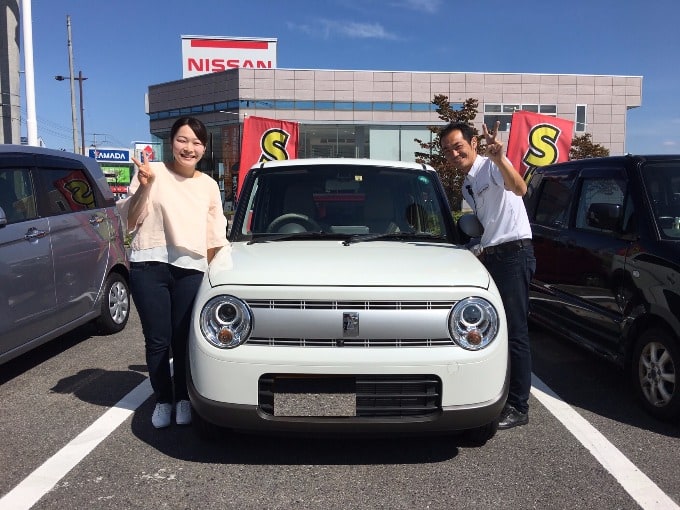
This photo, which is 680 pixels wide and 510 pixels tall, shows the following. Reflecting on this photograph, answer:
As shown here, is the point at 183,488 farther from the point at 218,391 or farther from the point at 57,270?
the point at 57,270

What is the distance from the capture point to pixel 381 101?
4581 cm

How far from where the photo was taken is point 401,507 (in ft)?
8.87

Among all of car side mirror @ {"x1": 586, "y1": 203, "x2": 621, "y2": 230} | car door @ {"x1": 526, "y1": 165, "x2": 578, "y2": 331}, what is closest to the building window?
car door @ {"x1": 526, "y1": 165, "x2": 578, "y2": 331}

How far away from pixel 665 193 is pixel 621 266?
0.63 metres

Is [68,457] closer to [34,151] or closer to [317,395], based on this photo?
[317,395]

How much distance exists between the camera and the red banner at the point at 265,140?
39.3ft

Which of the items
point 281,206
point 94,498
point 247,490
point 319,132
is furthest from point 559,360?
point 319,132

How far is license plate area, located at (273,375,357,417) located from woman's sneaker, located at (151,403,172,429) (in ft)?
A: 3.77

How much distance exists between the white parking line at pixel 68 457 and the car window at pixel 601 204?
3491 millimetres

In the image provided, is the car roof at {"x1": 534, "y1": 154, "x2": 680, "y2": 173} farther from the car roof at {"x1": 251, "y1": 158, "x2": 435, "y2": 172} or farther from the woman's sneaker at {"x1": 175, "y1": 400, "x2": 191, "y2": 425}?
the woman's sneaker at {"x1": 175, "y1": 400, "x2": 191, "y2": 425}

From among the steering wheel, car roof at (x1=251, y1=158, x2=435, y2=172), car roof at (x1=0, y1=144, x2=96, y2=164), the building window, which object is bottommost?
the steering wheel

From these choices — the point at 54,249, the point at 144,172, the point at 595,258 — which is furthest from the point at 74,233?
the point at 595,258

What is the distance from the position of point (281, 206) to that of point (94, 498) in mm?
2141

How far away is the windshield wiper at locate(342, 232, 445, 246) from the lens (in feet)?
12.1
